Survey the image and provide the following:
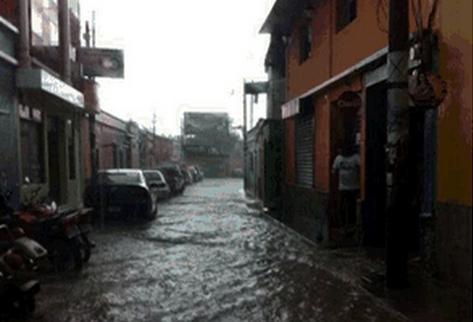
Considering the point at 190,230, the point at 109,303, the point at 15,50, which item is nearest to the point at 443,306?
the point at 109,303

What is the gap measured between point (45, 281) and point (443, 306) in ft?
18.7

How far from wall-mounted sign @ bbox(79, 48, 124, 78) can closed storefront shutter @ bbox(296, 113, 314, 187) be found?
7.81 meters

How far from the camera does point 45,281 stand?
851cm

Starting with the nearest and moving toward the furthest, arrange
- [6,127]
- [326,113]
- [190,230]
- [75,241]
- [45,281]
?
[45,281], [75,241], [6,127], [326,113], [190,230]

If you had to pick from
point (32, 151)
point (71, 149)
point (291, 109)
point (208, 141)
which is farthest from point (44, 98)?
point (208, 141)

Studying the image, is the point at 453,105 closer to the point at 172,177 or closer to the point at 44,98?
the point at 44,98

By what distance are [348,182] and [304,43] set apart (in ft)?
21.9

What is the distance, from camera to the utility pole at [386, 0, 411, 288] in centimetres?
710

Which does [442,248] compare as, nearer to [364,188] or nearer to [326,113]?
[364,188]

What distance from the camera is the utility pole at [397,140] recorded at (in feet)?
23.3

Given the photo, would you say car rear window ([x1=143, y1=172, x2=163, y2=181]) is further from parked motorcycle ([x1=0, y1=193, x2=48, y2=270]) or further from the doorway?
parked motorcycle ([x1=0, y1=193, x2=48, y2=270])

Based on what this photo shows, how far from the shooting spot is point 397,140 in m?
7.14

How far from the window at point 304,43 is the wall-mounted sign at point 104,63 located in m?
7.50

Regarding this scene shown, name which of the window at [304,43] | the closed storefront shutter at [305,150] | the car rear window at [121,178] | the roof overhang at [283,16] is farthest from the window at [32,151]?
the window at [304,43]
